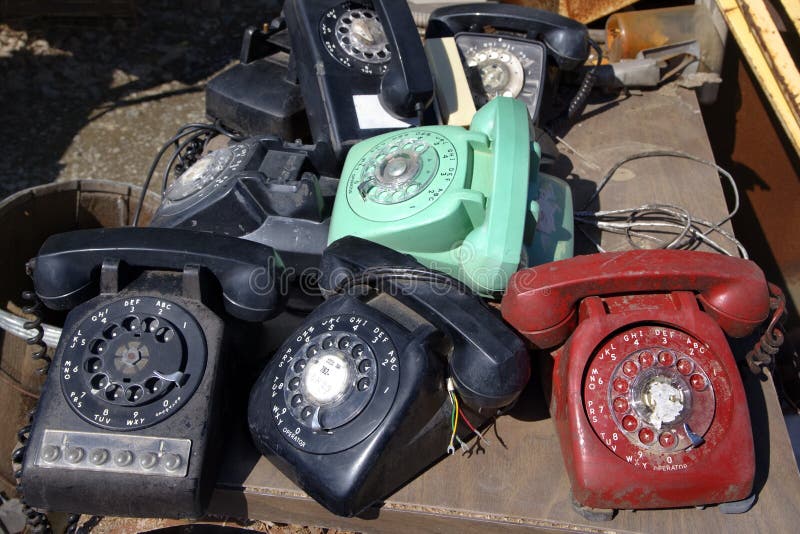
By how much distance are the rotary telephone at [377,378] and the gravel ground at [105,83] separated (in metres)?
1.94

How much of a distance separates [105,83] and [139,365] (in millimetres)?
2445

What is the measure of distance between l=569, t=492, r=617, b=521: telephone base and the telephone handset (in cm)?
67

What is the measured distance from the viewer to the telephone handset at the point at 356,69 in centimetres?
122

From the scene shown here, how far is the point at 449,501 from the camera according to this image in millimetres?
973

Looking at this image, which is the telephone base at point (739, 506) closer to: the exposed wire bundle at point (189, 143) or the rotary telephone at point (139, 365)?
the rotary telephone at point (139, 365)

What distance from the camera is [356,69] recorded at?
1.32 meters

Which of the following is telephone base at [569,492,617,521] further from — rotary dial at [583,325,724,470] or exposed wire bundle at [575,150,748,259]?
exposed wire bundle at [575,150,748,259]

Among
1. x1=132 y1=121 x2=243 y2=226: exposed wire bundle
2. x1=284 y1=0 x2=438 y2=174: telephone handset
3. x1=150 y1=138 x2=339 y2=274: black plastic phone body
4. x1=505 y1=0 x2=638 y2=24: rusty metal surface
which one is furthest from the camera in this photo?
x1=505 y1=0 x2=638 y2=24: rusty metal surface

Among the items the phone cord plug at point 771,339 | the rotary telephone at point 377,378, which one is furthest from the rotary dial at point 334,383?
the phone cord plug at point 771,339

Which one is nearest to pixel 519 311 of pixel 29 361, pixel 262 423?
pixel 262 423

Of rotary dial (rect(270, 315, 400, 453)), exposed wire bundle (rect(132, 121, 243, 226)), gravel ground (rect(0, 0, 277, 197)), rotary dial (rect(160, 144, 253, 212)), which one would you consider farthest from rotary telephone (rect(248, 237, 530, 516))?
gravel ground (rect(0, 0, 277, 197))

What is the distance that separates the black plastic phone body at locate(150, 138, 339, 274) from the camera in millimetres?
1119

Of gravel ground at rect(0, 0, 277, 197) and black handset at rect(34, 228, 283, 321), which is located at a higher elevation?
black handset at rect(34, 228, 283, 321)

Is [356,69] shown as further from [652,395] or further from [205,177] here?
[652,395]
